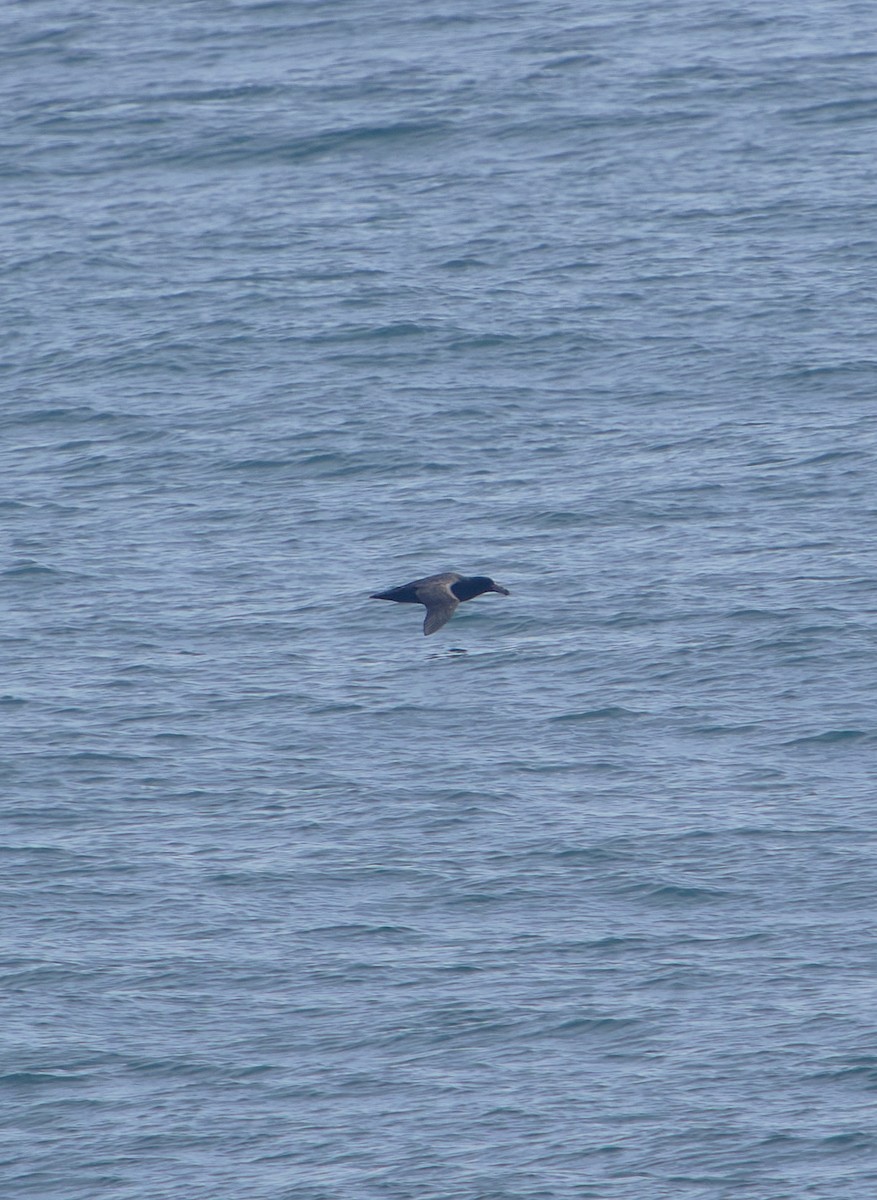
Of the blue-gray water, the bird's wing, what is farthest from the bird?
the blue-gray water

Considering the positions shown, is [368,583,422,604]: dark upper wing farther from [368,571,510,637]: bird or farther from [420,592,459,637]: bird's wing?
[420,592,459,637]: bird's wing

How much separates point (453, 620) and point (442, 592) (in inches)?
237

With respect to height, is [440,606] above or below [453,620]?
above

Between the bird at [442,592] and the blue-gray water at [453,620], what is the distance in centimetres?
257

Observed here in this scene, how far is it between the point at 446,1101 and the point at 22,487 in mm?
18811

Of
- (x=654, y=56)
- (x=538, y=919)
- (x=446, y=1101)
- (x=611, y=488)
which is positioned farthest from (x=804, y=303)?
(x=446, y=1101)

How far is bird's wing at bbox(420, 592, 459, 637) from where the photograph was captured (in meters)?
34.7

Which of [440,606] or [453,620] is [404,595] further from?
[453,620]

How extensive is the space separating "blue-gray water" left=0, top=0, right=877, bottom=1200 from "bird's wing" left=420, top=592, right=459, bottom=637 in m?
2.57

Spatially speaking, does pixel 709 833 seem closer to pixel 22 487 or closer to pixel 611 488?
pixel 611 488

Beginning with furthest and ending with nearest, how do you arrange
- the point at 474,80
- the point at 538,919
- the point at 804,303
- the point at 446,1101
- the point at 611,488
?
the point at 474,80
the point at 804,303
the point at 611,488
the point at 538,919
the point at 446,1101

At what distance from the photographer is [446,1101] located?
2986cm

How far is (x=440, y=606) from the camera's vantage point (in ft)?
115

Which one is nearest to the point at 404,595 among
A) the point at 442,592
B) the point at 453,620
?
the point at 442,592
